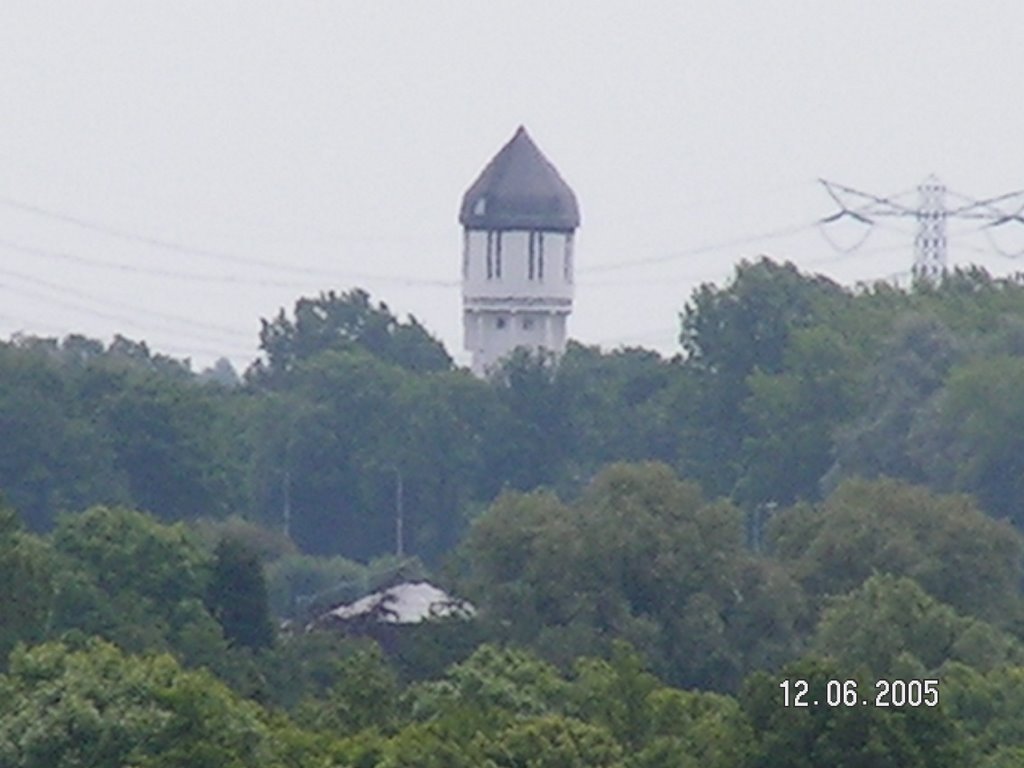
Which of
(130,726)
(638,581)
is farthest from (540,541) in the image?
(130,726)

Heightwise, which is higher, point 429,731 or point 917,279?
point 917,279

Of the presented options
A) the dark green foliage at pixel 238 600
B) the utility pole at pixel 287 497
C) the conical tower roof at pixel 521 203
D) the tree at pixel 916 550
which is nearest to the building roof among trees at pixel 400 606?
the dark green foliage at pixel 238 600

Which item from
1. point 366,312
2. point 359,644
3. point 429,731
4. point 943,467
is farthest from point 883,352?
point 429,731

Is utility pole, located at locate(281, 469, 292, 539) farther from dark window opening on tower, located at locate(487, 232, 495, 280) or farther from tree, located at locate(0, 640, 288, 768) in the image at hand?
tree, located at locate(0, 640, 288, 768)

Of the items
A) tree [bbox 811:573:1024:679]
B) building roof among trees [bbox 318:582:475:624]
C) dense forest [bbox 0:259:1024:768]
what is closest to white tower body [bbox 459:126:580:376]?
dense forest [bbox 0:259:1024:768]

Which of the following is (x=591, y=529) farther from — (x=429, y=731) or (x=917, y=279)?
(x=917, y=279)

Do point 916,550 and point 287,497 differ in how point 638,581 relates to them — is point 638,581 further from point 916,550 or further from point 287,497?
point 287,497

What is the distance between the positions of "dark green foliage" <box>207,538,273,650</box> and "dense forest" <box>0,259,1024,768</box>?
83mm

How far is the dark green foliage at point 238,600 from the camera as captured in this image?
84.8 m

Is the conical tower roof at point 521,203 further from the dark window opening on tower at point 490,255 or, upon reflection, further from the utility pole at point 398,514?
the utility pole at point 398,514

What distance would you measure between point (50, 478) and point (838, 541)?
33.1 metres

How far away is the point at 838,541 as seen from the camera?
298ft

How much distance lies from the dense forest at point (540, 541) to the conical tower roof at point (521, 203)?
5.78 meters

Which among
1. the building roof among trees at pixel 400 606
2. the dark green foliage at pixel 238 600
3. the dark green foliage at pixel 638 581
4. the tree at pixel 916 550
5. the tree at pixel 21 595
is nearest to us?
the tree at pixel 21 595
